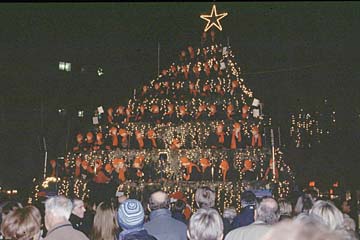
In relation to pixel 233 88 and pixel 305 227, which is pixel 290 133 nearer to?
pixel 233 88

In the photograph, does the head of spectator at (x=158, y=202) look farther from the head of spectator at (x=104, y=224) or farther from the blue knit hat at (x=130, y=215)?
the blue knit hat at (x=130, y=215)

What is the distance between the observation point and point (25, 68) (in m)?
38.0

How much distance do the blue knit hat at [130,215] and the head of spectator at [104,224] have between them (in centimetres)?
151

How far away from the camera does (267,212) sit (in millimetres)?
6113

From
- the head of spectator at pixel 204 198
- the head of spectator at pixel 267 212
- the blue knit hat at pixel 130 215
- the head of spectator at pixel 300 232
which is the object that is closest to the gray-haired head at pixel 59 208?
the blue knit hat at pixel 130 215

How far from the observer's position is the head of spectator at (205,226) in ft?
17.2

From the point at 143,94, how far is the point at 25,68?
15482mm

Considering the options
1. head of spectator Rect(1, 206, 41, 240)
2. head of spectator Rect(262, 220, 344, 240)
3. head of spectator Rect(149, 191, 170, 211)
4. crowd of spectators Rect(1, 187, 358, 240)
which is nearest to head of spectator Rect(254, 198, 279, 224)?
crowd of spectators Rect(1, 187, 358, 240)

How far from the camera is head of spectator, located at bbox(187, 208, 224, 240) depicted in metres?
5.25

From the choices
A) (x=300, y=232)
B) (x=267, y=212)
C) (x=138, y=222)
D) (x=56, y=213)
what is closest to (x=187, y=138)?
(x=267, y=212)

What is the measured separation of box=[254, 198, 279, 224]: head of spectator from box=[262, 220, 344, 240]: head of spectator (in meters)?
4.18

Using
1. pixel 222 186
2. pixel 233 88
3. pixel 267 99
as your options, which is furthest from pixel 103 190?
pixel 267 99

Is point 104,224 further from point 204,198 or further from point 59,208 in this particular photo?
point 204,198

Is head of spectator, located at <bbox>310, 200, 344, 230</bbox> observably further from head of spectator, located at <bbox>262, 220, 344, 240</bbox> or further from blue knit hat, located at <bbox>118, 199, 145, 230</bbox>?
head of spectator, located at <bbox>262, 220, 344, 240</bbox>
